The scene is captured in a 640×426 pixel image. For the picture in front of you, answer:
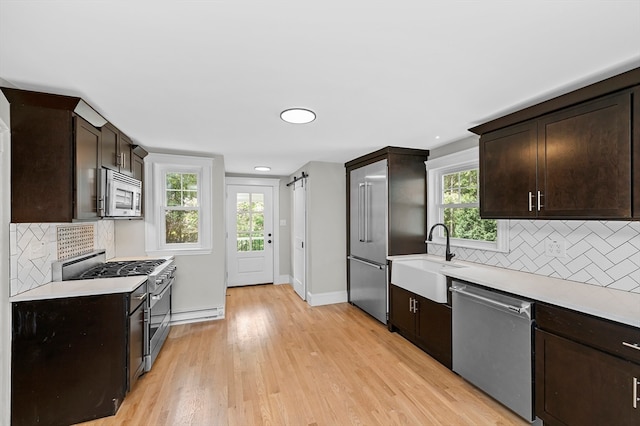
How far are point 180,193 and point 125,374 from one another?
2379 millimetres

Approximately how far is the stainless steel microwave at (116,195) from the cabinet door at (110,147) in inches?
3.3

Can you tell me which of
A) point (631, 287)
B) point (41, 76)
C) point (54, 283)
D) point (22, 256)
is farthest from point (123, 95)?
point (631, 287)

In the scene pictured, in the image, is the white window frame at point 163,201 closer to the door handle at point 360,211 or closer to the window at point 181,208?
the window at point 181,208

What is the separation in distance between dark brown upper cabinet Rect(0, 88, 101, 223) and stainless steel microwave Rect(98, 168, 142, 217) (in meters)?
0.38

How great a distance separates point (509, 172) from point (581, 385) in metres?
1.54

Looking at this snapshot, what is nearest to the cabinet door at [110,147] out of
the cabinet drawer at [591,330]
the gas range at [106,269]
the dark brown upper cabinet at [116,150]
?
the dark brown upper cabinet at [116,150]

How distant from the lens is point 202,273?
12.8 ft

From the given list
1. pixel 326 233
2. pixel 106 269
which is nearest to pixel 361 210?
pixel 326 233

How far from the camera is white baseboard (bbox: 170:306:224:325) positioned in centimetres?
377

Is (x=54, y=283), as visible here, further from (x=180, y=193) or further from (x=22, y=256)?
(x=180, y=193)

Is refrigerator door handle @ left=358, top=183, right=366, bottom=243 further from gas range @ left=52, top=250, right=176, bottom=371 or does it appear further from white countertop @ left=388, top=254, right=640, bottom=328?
gas range @ left=52, top=250, right=176, bottom=371

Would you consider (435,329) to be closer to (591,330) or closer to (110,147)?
(591,330)

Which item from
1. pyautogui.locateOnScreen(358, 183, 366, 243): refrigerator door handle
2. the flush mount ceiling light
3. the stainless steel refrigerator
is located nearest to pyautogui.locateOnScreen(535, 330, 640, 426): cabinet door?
the stainless steel refrigerator

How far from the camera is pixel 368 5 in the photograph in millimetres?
1159
